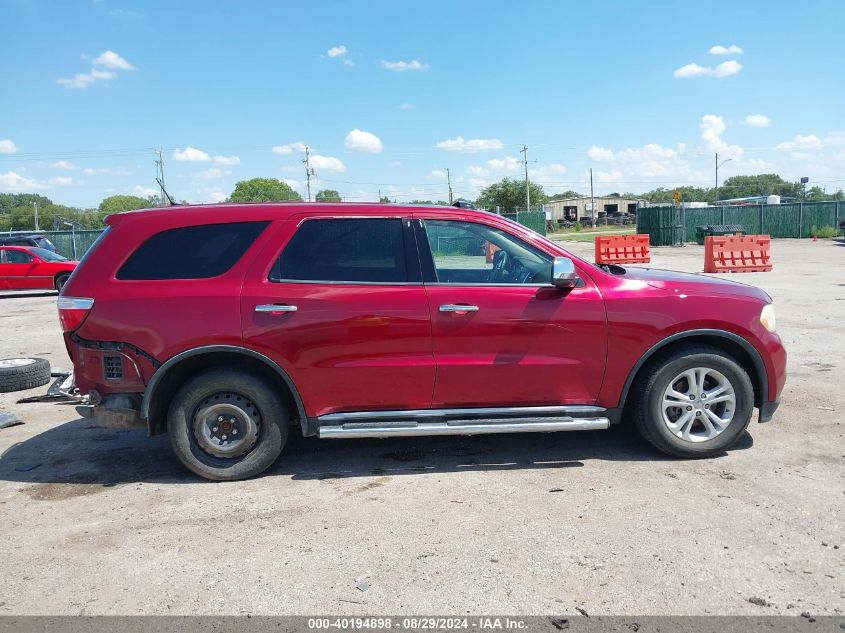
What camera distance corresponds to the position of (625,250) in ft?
82.4

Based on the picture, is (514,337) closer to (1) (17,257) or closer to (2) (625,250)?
(1) (17,257)

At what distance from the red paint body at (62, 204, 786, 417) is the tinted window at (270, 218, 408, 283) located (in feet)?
0.24

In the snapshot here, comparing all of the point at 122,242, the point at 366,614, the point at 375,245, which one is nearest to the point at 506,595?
the point at 366,614

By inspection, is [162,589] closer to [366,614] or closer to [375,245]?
[366,614]

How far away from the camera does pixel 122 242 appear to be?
15.4ft

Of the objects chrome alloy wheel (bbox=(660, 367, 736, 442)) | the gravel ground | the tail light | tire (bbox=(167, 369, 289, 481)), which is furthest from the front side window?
the tail light

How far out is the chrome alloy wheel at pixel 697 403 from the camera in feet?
15.7

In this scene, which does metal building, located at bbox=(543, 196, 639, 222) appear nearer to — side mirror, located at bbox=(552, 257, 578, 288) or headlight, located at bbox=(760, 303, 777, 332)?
headlight, located at bbox=(760, 303, 777, 332)

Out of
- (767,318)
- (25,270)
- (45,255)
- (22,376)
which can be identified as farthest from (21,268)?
(767,318)

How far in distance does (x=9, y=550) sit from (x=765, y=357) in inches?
201

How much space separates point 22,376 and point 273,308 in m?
4.67

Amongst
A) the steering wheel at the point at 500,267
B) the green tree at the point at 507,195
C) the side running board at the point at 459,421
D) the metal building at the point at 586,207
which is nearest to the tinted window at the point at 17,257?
the side running board at the point at 459,421

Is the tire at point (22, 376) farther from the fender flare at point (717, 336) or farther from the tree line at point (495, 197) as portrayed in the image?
the tree line at point (495, 197)

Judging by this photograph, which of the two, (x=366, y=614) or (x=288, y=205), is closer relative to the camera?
(x=366, y=614)
